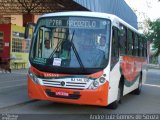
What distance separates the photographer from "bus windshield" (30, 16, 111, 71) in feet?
37.3

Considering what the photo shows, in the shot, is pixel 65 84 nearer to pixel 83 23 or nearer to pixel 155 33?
pixel 83 23

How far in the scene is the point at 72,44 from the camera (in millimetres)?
11570

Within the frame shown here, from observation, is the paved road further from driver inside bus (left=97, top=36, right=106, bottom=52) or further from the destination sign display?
the destination sign display

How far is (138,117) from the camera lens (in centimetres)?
1157

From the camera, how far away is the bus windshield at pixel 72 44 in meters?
11.4

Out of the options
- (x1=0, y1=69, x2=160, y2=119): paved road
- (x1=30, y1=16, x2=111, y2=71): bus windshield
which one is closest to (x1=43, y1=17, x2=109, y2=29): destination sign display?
(x1=30, y1=16, x2=111, y2=71): bus windshield

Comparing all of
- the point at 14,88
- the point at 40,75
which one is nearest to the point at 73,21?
the point at 40,75

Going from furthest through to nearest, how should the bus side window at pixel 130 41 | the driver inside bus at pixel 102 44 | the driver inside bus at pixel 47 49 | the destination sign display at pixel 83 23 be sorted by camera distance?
the bus side window at pixel 130 41 < the driver inside bus at pixel 47 49 < the destination sign display at pixel 83 23 < the driver inside bus at pixel 102 44

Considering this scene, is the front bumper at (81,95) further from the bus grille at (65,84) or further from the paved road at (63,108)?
the paved road at (63,108)

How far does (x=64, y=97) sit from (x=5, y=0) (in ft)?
119

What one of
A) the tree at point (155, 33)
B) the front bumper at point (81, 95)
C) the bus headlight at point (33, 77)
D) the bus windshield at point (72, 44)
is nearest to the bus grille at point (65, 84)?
the front bumper at point (81, 95)

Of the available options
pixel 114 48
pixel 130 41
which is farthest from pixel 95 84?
pixel 130 41

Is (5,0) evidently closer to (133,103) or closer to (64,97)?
(133,103)

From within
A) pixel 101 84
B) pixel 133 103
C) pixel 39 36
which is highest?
pixel 39 36
